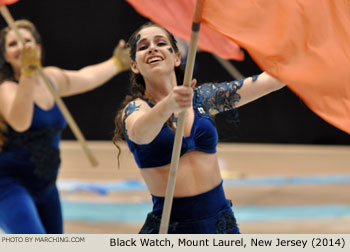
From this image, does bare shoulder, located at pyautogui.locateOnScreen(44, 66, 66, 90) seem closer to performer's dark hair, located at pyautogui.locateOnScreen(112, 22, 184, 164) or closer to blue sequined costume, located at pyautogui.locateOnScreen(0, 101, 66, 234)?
blue sequined costume, located at pyautogui.locateOnScreen(0, 101, 66, 234)

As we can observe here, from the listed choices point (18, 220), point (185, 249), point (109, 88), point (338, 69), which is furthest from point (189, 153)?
point (109, 88)

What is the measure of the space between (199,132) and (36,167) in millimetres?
1670

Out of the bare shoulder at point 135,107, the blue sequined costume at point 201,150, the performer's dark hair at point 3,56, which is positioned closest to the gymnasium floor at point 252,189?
the performer's dark hair at point 3,56

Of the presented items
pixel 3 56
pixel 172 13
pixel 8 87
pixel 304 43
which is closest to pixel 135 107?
pixel 304 43

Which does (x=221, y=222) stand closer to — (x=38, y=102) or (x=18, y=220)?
(x=18, y=220)

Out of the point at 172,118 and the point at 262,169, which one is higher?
the point at 172,118

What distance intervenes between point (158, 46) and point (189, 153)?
1.42 ft

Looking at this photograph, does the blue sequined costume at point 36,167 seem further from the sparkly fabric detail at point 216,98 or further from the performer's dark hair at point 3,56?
the sparkly fabric detail at point 216,98

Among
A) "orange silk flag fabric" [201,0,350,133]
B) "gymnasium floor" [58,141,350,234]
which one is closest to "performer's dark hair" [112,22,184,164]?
"orange silk flag fabric" [201,0,350,133]

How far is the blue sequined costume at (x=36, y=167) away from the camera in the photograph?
3.96 metres

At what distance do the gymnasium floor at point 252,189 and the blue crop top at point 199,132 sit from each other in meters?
2.86

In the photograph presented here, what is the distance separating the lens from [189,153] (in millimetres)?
2639

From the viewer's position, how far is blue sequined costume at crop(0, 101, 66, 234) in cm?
396

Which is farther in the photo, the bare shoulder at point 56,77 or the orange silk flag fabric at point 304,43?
the bare shoulder at point 56,77
